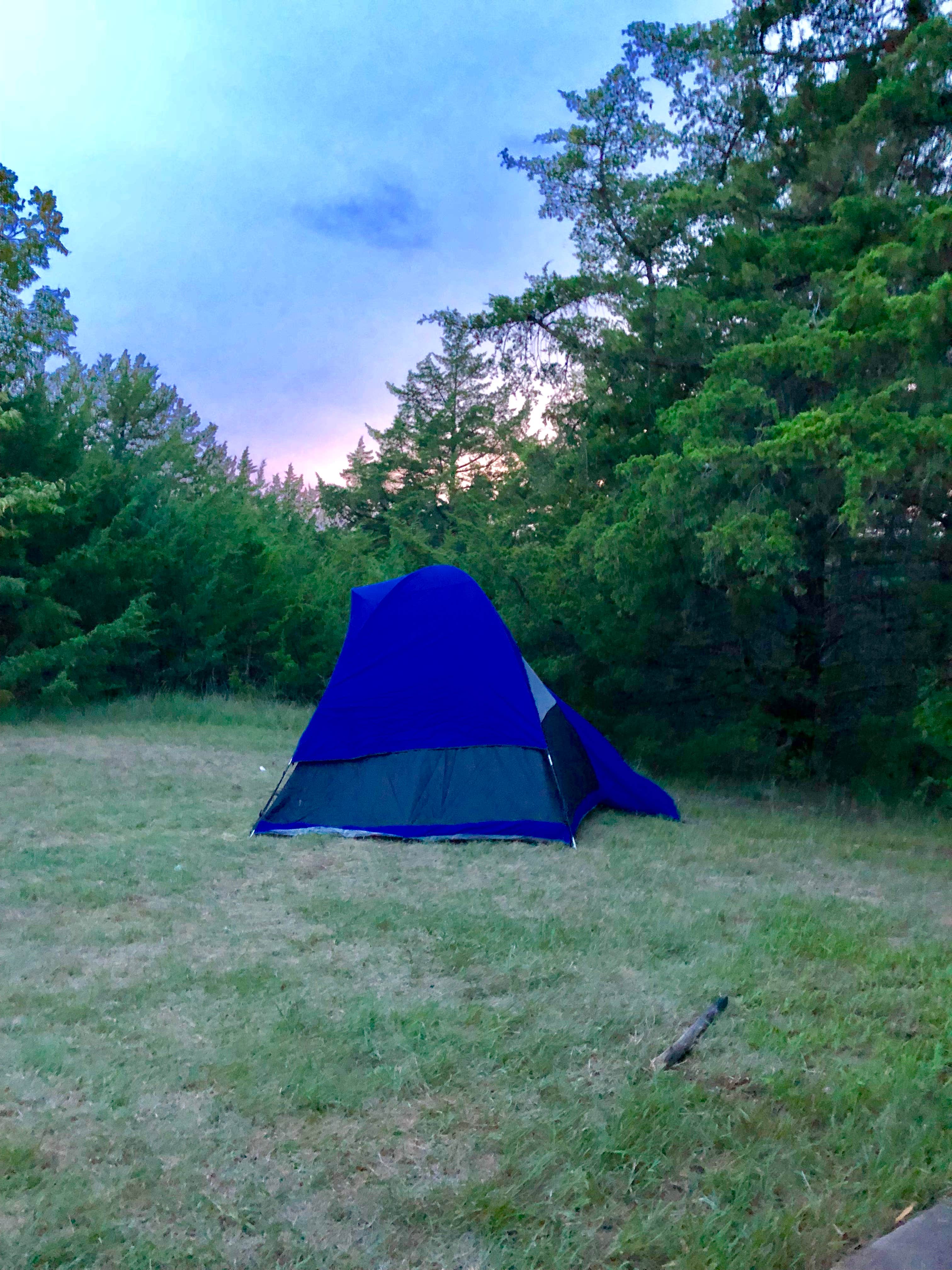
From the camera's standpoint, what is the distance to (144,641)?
52.0 feet

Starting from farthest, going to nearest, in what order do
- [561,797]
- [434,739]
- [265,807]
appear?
[265,807], [434,739], [561,797]

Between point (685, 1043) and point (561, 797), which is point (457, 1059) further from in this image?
point (561, 797)

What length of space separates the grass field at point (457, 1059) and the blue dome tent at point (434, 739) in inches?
19.4

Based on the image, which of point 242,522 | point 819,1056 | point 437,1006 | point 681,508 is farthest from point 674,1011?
point 242,522

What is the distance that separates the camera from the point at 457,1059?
3350 mm

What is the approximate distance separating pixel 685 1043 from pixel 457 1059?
83 centimetres

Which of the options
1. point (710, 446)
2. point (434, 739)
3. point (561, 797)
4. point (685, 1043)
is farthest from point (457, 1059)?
point (710, 446)

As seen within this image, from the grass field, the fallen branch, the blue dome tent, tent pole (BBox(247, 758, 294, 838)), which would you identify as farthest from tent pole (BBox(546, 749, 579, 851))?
the fallen branch

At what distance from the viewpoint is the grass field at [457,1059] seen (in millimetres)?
2473

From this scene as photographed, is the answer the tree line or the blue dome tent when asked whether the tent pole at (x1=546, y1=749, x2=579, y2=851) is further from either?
the tree line

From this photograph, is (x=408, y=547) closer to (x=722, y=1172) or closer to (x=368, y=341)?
(x=368, y=341)

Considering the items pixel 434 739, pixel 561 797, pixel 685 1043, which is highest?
pixel 434 739

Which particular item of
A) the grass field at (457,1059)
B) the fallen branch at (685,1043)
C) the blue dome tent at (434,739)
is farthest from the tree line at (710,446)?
the fallen branch at (685,1043)

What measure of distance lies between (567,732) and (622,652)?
14.7 ft
